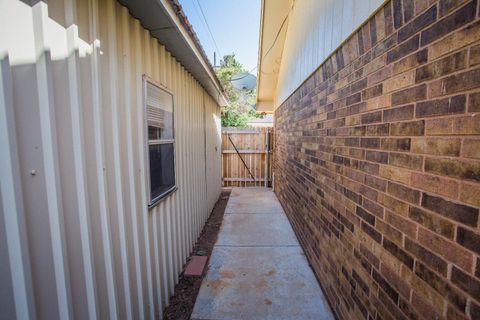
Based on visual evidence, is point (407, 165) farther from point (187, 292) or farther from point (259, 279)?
point (187, 292)

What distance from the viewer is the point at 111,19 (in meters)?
1.68

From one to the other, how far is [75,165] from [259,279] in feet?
8.10

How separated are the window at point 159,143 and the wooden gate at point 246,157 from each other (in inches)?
218

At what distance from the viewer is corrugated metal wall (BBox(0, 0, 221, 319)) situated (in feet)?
3.30

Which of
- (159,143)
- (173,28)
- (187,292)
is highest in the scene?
(173,28)

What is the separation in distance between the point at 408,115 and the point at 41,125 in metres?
1.92

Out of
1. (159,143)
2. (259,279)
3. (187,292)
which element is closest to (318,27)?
(159,143)

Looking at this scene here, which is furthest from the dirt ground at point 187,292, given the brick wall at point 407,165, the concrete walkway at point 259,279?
the brick wall at point 407,165

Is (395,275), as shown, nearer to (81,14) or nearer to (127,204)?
(127,204)

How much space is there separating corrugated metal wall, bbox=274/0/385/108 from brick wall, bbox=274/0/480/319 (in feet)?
0.44

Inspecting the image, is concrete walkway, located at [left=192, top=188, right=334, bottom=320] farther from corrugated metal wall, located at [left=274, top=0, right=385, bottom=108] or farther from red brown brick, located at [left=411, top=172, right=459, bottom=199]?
corrugated metal wall, located at [left=274, top=0, right=385, bottom=108]

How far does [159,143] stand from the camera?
2.52 m

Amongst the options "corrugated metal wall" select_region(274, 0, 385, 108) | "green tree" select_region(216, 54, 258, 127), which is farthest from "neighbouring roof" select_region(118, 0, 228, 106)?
"green tree" select_region(216, 54, 258, 127)

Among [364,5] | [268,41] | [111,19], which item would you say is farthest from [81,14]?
[268,41]
